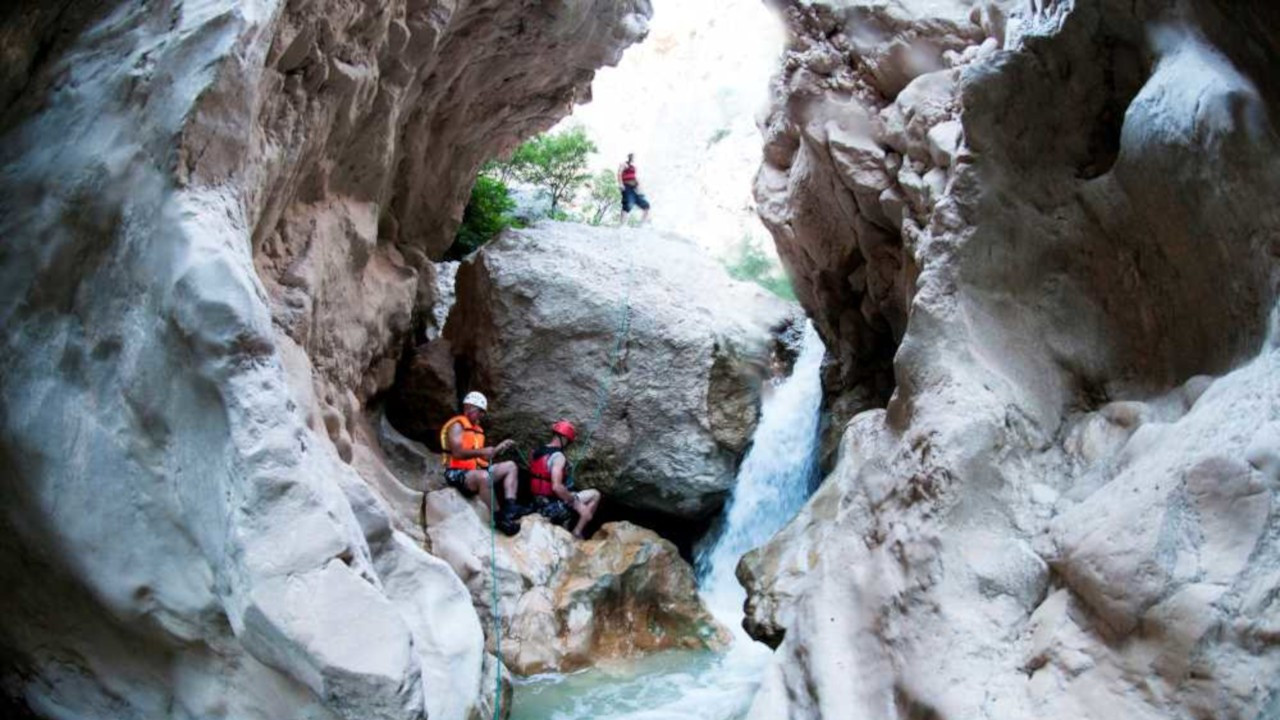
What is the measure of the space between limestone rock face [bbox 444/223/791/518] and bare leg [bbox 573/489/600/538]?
0.73 metres

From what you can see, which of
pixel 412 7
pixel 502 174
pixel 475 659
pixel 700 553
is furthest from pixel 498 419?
pixel 502 174

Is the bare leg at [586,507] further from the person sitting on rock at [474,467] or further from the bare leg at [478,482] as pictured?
the bare leg at [478,482]

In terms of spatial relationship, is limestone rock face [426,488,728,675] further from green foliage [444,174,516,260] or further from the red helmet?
green foliage [444,174,516,260]

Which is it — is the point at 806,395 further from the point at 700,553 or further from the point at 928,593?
the point at 928,593

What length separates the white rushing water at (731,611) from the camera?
6.86 metres

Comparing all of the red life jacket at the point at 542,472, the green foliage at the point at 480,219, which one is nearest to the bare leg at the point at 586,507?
the red life jacket at the point at 542,472

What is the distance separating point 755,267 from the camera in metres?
27.4

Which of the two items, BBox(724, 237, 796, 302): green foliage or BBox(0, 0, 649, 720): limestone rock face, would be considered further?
BBox(724, 237, 796, 302): green foliage

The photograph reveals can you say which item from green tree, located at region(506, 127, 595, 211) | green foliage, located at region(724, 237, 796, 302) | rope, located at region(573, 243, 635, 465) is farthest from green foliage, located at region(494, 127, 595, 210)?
green foliage, located at region(724, 237, 796, 302)

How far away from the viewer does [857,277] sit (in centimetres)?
998

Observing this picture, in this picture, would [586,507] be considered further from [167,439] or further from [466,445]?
[167,439]

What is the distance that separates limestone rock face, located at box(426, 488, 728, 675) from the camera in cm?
761

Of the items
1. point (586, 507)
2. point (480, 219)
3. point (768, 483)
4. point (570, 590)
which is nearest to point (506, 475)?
point (586, 507)

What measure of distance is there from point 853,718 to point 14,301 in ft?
13.9
